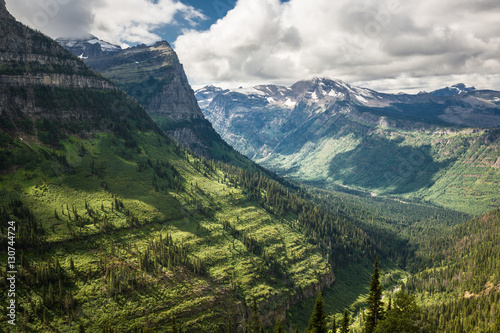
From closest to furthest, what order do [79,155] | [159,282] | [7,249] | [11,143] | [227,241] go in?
[7,249] < [159,282] < [11,143] < [227,241] < [79,155]

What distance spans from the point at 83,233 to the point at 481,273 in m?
229

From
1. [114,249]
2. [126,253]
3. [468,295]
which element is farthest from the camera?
[468,295]

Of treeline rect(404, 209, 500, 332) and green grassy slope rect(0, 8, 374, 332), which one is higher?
green grassy slope rect(0, 8, 374, 332)

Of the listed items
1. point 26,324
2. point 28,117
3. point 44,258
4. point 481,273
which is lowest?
point 481,273

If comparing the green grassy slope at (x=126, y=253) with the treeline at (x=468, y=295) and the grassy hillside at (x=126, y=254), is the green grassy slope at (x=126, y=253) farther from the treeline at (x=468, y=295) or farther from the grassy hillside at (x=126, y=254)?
the treeline at (x=468, y=295)

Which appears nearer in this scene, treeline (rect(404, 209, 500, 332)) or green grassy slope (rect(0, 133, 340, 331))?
green grassy slope (rect(0, 133, 340, 331))

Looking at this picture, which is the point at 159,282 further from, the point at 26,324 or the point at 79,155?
the point at 79,155

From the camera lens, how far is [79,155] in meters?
189

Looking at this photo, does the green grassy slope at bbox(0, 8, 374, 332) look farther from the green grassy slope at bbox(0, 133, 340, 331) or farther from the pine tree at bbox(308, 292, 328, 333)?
the pine tree at bbox(308, 292, 328, 333)

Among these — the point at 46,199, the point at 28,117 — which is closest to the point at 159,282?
the point at 46,199

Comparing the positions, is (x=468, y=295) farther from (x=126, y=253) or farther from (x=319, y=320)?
(x=126, y=253)

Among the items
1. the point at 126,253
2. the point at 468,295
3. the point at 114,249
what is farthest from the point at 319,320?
the point at 468,295

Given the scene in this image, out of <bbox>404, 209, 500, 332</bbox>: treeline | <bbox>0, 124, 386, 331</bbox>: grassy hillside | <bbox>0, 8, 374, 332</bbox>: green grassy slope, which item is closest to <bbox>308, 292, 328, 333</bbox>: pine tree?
<bbox>0, 8, 374, 332</bbox>: green grassy slope

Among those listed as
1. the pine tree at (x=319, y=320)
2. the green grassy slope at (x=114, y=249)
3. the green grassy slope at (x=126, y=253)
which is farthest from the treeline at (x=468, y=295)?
the pine tree at (x=319, y=320)
